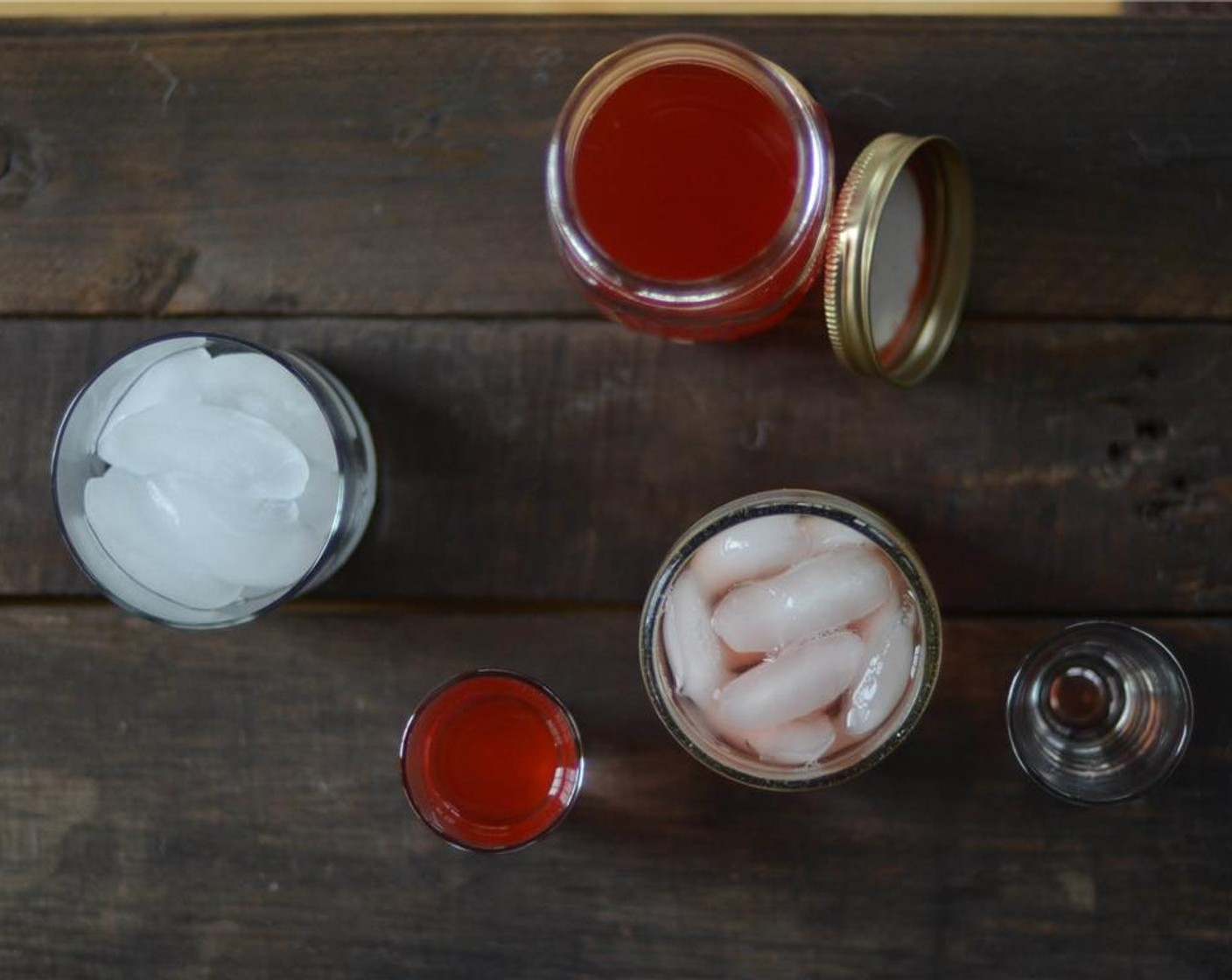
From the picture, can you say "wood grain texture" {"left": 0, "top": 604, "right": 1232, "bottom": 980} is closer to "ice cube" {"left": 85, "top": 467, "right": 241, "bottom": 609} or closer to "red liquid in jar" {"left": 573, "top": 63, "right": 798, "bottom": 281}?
"ice cube" {"left": 85, "top": 467, "right": 241, "bottom": 609}

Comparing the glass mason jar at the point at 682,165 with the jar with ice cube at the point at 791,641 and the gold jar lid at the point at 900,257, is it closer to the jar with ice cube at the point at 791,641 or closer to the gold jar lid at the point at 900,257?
the gold jar lid at the point at 900,257

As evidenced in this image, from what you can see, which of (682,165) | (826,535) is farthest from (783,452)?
(682,165)

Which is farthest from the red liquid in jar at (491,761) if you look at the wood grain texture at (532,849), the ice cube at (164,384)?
the ice cube at (164,384)

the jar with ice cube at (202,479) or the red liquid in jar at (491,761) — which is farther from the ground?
the jar with ice cube at (202,479)

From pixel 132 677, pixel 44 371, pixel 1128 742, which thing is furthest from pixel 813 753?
pixel 44 371

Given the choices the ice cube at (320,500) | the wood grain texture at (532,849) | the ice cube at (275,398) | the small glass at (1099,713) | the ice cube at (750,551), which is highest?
the ice cube at (275,398)

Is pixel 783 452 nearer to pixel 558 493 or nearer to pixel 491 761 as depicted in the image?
pixel 558 493

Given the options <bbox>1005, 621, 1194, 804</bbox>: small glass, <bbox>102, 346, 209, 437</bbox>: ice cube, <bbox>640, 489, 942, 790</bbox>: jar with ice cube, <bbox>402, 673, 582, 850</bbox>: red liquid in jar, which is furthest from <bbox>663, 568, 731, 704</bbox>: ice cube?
<bbox>102, 346, 209, 437</bbox>: ice cube
